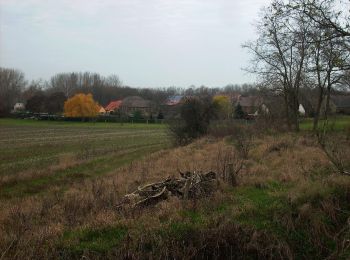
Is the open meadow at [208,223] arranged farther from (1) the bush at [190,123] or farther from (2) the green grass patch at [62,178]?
(1) the bush at [190,123]

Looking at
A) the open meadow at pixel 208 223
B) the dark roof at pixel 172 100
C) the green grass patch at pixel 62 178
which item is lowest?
the green grass patch at pixel 62 178

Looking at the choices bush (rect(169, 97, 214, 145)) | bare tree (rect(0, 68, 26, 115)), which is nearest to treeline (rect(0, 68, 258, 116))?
bare tree (rect(0, 68, 26, 115))

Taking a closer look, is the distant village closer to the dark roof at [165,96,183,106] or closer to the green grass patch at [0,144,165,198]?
the dark roof at [165,96,183,106]

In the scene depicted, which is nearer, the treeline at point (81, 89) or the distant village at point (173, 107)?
the distant village at point (173, 107)

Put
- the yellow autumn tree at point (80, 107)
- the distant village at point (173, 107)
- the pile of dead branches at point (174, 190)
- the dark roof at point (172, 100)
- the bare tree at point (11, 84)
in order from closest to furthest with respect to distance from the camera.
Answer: the pile of dead branches at point (174, 190), the distant village at point (173, 107), the yellow autumn tree at point (80, 107), the dark roof at point (172, 100), the bare tree at point (11, 84)

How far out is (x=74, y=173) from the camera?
957 inches

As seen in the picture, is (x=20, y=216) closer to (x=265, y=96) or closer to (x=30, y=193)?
(x=30, y=193)

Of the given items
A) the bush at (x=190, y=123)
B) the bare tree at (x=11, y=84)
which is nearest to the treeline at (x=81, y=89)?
the bare tree at (x=11, y=84)

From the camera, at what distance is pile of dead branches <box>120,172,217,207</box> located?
39.1 feet

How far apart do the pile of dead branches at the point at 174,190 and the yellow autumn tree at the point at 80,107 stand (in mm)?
104471

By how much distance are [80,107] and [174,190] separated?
106476 mm

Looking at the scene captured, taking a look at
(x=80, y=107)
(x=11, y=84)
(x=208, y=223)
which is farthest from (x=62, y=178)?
(x=11, y=84)

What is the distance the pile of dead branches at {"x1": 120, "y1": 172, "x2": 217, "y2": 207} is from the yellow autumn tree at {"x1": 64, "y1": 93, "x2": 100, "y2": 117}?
104471mm

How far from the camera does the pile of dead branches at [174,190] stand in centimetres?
1191
